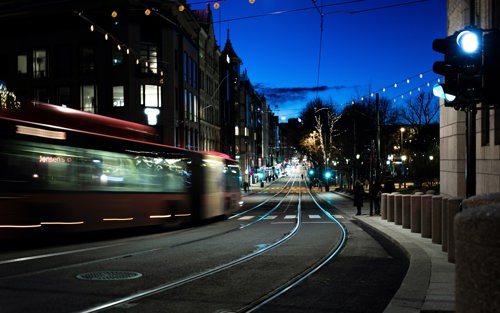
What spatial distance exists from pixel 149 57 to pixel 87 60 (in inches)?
227

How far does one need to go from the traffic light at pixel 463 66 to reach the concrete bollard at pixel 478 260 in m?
6.08

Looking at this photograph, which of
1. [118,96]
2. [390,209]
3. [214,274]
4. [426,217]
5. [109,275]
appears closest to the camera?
[109,275]

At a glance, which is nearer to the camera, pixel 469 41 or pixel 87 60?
pixel 469 41

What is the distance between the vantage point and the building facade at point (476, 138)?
53.3 feet

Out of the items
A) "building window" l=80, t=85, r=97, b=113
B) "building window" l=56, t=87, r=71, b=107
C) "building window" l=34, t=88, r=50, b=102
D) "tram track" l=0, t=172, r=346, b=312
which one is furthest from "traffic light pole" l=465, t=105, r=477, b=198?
"building window" l=34, t=88, r=50, b=102

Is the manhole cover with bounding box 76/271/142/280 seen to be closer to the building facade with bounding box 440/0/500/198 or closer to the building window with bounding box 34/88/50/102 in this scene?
the building facade with bounding box 440/0/500/198

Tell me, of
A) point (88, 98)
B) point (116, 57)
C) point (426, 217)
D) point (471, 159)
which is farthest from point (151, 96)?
point (471, 159)

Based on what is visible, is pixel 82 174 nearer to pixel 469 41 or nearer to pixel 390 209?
pixel 469 41

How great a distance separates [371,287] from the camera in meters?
9.55

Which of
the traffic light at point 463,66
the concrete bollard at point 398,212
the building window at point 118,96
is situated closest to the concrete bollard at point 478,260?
the traffic light at point 463,66

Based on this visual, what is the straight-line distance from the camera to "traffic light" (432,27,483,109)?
30.1ft

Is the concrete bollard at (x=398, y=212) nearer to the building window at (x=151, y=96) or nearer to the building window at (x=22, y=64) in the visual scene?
the building window at (x=151, y=96)

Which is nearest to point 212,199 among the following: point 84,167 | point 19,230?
point 84,167

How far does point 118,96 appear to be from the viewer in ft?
167
